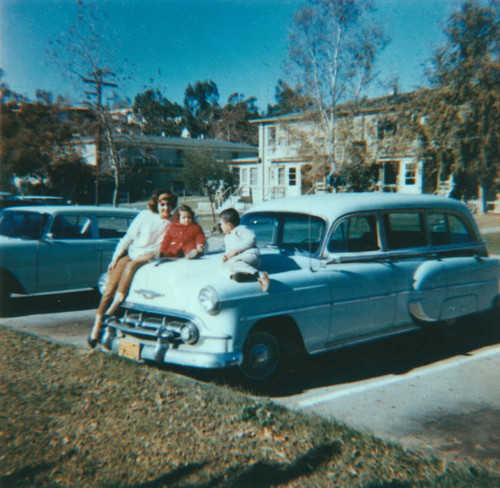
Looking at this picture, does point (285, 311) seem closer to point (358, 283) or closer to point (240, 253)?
point (240, 253)

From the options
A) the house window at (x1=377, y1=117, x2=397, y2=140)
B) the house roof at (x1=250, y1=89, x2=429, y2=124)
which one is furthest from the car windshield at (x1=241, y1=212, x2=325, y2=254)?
the house window at (x1=377, y1=117, x2=397, y2=140)

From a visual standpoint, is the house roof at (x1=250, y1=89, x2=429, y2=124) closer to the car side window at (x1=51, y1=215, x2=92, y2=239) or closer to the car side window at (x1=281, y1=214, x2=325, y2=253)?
the car side window at (x1=51, y1=215, x2=92, y2=239)

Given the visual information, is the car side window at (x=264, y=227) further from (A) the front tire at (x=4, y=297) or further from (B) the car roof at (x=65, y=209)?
(A) the front tire at (x=4, y=297)

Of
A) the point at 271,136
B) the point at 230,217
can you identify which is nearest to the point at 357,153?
the point at 271,136

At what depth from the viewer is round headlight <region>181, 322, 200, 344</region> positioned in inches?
179

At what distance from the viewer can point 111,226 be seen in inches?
346

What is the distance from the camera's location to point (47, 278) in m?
7.88

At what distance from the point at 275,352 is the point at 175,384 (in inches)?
38.3

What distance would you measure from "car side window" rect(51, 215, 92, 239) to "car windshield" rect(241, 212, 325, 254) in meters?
3.20

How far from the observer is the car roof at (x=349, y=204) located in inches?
220

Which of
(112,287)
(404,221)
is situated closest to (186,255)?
(112,287)

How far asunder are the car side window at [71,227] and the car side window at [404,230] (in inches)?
191

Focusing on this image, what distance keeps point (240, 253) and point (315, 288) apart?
2.61 feet

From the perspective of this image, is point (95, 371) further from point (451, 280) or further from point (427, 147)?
point (427, 147)
